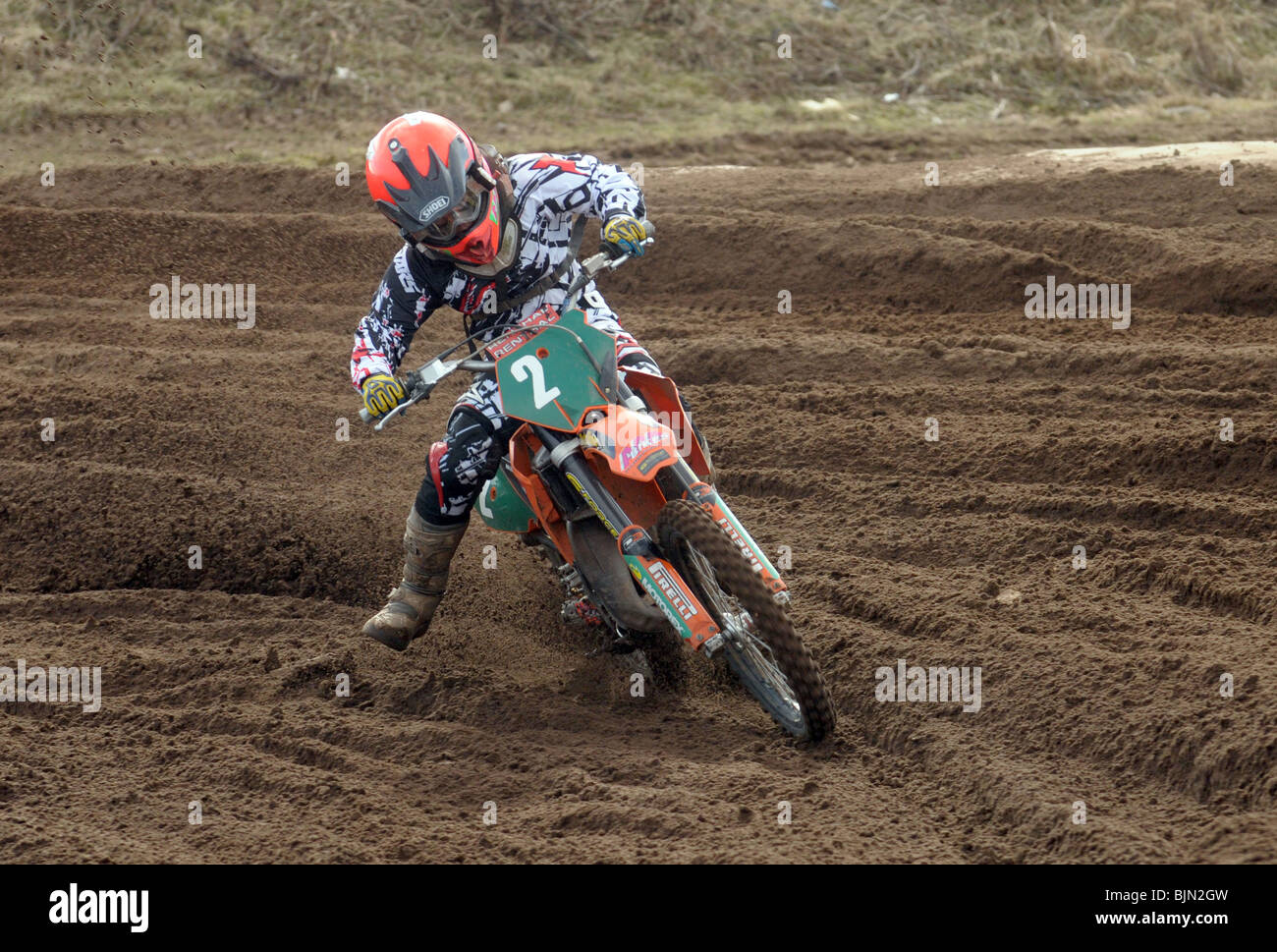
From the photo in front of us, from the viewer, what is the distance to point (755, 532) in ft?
21.0

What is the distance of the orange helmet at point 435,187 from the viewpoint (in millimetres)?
4629

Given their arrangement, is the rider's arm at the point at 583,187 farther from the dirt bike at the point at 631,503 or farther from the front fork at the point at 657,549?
the front fork at the point at 657,549

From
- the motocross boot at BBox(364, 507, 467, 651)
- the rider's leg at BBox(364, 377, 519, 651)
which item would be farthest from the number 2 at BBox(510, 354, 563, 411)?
the motocross boot at BBox(364, 507, 467, 651)

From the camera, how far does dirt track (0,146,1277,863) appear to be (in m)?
4.07

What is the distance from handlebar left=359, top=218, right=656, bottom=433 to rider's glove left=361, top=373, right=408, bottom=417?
0.7 inches

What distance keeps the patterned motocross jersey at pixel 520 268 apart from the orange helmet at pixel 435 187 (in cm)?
22

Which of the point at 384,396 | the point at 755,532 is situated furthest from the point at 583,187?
the point at 755,532

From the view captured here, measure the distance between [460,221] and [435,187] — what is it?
0.61 feet

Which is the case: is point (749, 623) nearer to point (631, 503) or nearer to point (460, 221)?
point (631, 503)

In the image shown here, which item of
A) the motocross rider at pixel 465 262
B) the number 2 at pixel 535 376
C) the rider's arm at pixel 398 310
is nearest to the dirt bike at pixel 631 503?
the number 2 at pixel 535 376

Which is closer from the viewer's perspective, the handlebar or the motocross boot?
the handlebar

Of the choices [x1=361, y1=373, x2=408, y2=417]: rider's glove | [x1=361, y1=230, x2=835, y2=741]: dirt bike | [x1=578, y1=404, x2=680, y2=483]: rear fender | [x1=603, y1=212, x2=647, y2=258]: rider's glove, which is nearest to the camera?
[x1=361, y1=230, x2=835, y2=741]: dirt bike

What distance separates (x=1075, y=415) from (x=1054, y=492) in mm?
886

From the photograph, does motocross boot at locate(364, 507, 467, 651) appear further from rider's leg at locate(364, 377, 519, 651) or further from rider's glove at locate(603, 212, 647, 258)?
rider's glove at locate(603, 212, 647, 258)
